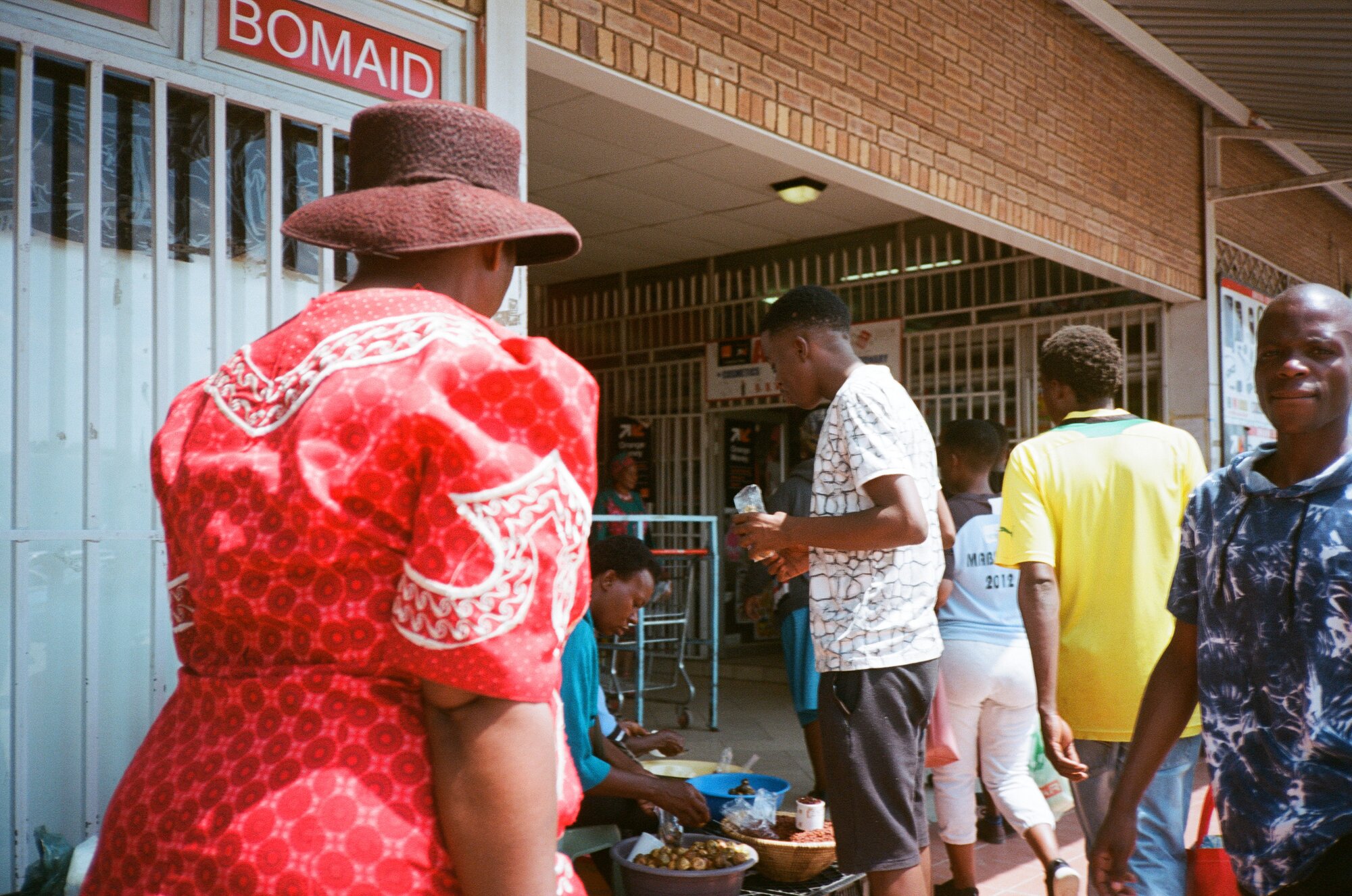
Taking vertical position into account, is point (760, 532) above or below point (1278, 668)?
above

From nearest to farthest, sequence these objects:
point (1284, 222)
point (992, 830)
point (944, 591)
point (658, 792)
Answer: point (658, 792), point (944, 591), point (992, 830), point (1284, 222)

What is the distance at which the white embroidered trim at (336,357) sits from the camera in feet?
3.72

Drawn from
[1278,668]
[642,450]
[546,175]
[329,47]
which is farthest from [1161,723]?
[642,450]

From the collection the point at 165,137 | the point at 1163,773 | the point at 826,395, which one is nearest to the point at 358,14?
the point at 165,137

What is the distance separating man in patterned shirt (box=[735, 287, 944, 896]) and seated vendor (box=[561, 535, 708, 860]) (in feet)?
2.17

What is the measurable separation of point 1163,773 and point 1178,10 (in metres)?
6.12

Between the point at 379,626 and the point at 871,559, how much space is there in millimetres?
1950

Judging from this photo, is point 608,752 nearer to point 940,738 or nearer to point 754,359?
point 940,738

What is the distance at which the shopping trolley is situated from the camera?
7.51 meters

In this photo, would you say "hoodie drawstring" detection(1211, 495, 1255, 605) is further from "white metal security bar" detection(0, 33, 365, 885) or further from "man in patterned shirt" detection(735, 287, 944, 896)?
"white metal security bar" detection(0, 33, 365, 885)

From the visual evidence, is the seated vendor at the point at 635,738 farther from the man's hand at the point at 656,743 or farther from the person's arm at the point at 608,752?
the person's arm at the point at 608,752

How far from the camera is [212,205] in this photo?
303 cm

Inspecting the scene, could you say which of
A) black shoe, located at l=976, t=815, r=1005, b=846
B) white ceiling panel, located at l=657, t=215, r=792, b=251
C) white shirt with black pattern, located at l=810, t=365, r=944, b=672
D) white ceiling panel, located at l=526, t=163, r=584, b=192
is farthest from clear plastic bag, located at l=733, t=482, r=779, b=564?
white ceiling panel, located at l=657, t=215, r=792, b=251

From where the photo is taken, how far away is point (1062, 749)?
9.50 ft
